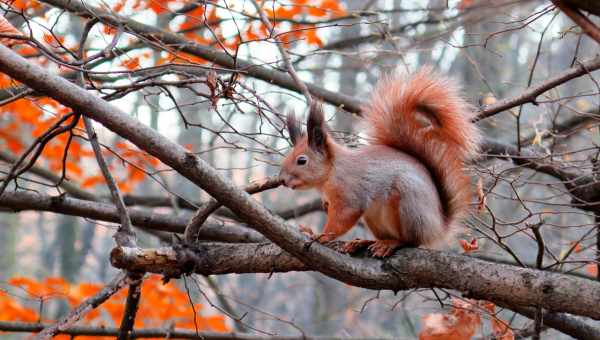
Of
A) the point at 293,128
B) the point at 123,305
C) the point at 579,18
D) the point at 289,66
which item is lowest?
the point at 123,305

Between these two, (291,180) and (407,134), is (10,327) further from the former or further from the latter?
(407,134)

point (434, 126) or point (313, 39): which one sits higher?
point (313, 39)

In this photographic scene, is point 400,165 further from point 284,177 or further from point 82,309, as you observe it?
point 82,309

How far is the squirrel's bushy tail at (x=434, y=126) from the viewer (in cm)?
271

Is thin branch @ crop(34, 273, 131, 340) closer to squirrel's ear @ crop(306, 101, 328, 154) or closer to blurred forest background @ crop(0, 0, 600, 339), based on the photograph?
blurred forest background @ crop(0, 0, 600, 339)

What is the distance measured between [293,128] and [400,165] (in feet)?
1.94

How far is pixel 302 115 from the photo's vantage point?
3715mm

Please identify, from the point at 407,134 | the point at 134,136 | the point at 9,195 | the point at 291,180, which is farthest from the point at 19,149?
the point at 134,136

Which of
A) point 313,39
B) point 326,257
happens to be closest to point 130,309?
point 326,257

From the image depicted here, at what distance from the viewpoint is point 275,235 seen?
1.93 meters

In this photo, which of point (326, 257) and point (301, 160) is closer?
point (326, 257)

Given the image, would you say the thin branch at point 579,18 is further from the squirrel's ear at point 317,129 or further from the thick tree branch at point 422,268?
the squirrel's ear at point 317,129

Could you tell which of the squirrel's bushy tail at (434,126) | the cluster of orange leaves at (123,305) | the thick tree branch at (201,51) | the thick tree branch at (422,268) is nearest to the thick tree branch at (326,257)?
the thick tree branch at (422,268)

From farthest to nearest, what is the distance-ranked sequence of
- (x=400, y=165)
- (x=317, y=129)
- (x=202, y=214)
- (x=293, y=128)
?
(x=293, y=128) < (x=317, y=129) < (x=400, y=165) < (x=202, y=214)
